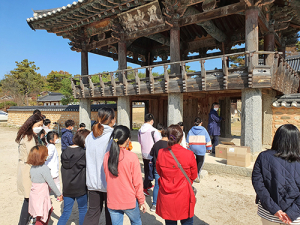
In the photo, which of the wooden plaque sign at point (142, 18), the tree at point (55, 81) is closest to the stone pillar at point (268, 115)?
the wooden plaque sign at point (142, 18)

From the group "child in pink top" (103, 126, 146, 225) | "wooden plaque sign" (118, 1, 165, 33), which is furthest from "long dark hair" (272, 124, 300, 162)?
"wooden plaque sign" (118, 1, 165, 33)

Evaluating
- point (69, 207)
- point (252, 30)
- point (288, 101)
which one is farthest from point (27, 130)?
point (288, 101)

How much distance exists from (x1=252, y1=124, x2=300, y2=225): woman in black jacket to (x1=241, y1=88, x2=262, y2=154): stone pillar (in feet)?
16.2

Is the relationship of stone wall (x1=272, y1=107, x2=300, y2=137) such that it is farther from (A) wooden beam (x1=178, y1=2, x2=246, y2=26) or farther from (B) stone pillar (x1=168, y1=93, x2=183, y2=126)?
(A) wooden beam (x1=178, y1=2, x2=246, y2=26)

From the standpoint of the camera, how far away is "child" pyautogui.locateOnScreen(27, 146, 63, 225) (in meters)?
2.70

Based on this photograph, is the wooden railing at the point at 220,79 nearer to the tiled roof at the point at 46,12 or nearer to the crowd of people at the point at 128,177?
the tiled roof at the point at 46,12

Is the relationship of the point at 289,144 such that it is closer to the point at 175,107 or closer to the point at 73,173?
the point at 73,173

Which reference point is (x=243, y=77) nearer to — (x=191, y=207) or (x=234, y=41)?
(x=234, y=41)

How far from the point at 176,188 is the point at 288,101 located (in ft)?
24.4

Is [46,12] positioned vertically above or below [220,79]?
above

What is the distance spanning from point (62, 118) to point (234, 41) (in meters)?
13.9

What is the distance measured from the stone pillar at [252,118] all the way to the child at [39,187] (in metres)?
6.01

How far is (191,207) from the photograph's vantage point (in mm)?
Result: 2352

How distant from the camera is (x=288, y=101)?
767 cm
